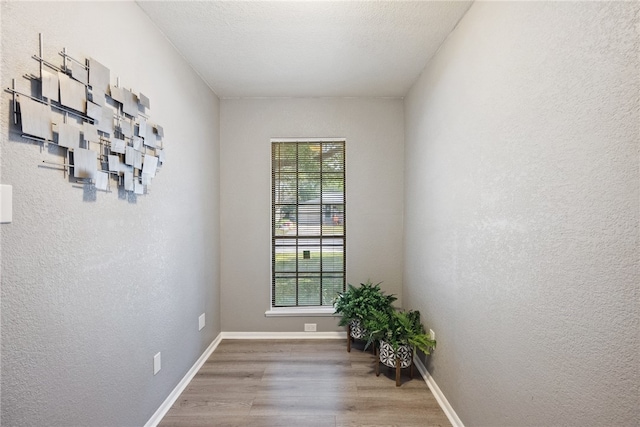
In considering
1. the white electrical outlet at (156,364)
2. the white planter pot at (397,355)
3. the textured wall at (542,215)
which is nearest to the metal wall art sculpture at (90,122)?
the white electrical outlet at (156,364)

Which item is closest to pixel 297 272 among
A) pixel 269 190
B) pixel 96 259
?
pixel 269 190

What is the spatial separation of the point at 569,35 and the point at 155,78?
2.23m

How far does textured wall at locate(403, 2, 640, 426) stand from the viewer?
89cm

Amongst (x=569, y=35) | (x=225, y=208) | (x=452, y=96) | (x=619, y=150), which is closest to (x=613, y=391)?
(x=619, y=150)

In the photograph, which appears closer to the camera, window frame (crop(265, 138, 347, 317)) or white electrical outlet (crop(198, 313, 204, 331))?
white electrical outlet (crop(198, 313, 204, 331))

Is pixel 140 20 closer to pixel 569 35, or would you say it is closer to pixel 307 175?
pixel 307 175

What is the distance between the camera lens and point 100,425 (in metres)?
1.44

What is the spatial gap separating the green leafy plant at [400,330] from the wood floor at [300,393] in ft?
1.15

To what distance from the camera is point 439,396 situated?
7.23ft

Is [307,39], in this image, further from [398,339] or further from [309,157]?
[398,339]

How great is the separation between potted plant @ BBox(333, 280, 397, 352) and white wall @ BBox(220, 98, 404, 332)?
0.33m

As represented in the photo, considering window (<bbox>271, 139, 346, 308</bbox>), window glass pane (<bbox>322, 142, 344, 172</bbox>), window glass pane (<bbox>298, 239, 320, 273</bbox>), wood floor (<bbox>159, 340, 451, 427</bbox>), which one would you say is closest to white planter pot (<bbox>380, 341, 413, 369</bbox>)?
wood floor (<bbox>159, 340, 451, 427</bbox>)

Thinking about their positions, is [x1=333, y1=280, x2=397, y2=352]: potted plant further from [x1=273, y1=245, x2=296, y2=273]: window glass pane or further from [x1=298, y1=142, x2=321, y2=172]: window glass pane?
[x1=298, y1=142, x2=321, y2=172]: window glass pane

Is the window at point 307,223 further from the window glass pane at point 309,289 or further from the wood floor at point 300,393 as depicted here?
the wood floor at point 300,393
